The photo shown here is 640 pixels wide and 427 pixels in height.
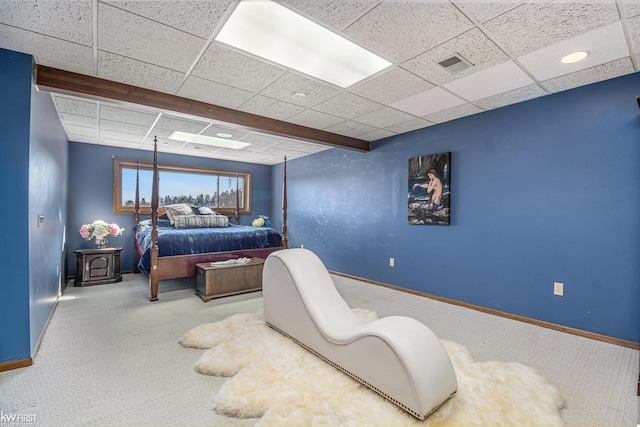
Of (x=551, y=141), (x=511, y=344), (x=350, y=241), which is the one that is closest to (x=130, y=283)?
(x=350, y=241)

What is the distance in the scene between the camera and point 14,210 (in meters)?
2.11

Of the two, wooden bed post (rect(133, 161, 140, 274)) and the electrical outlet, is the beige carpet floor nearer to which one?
the electrical outlet

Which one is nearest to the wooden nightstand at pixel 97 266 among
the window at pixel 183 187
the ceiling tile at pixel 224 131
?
the window at pixel 183 187

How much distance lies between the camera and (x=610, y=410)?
66.7 inches

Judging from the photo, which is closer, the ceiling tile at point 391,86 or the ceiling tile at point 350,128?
the ceiling tile at point 391,86

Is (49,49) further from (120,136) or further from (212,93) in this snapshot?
(120,136)

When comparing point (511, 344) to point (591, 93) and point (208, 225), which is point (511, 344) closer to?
point (591, 93)

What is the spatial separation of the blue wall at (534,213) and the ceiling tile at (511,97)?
0.38 ft

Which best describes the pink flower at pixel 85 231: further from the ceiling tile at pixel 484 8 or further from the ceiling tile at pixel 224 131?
the ceiling tile at pixel 484 8

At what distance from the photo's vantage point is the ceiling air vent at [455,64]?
233 cm

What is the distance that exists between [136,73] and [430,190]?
3629mm

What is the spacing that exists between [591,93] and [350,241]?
3.64 metres

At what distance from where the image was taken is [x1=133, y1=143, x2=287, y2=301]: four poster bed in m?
3.84

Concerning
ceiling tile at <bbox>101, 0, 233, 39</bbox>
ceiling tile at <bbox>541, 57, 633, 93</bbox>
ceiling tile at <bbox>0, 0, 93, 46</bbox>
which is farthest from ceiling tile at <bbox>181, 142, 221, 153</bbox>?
ceiling tile at <bbox>541, 57, 633, 93</bbox>
